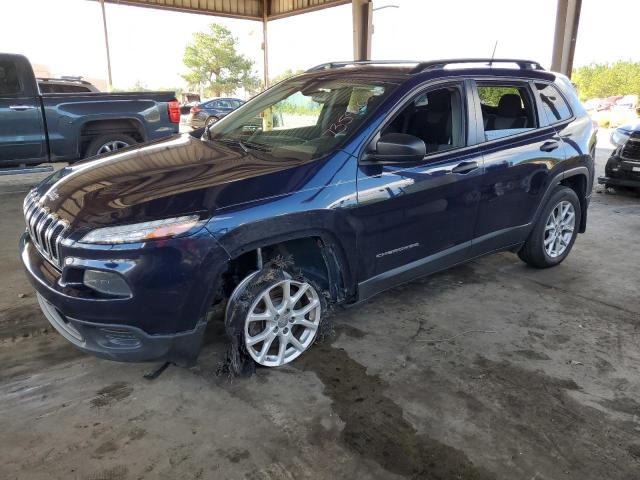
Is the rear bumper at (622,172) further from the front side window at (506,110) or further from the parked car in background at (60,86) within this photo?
the parked car in background at (60,86)

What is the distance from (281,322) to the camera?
119 inches

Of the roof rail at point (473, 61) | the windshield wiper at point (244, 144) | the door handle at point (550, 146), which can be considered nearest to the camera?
the windshield wiper at point (244, 144)

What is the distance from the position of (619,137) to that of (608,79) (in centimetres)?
3204

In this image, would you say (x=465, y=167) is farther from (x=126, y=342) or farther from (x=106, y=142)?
(x=106, y=142)

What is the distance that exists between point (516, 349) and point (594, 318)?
0.94m

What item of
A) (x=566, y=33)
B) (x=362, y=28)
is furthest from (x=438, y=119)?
(x=362, y=28)

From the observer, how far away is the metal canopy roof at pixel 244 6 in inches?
685

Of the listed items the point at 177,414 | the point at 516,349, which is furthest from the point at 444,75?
the point at 177,414

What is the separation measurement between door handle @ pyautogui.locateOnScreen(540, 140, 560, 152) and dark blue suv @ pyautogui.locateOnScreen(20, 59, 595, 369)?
0.07 feet

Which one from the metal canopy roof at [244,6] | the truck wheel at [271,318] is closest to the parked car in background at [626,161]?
the truck wheel at [271,318]

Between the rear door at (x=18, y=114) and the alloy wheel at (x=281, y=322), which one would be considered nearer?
the alloy wheel at (x=281, y=322)

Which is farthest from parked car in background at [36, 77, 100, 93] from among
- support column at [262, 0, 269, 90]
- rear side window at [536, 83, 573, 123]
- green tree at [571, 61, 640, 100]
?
green tree at [571, 61, 640, 100]

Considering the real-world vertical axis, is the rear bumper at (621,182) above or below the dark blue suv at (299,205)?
below

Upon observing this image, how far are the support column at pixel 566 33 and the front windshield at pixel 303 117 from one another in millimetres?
10200
